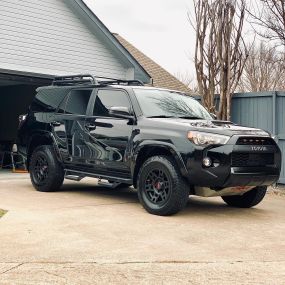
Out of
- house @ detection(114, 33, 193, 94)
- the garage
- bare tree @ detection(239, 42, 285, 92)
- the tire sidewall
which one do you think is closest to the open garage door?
the garage

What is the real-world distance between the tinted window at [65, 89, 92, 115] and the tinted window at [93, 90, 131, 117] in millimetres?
289

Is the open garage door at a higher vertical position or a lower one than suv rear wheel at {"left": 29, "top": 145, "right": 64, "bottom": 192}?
higher

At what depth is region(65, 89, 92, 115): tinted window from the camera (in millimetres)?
8719

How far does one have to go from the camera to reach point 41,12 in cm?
1346

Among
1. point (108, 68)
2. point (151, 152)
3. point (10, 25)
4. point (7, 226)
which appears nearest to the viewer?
point (7, 226)

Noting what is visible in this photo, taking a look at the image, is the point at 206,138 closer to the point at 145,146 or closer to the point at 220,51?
the point at 145,146

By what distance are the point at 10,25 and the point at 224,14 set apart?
17.9 feet

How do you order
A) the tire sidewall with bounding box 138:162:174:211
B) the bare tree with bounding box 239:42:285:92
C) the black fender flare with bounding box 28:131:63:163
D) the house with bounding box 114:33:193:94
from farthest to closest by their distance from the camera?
1. the bare tree with bounding box 239:42:285:92
2. the house with bounding box 114:33:193:94
3. the black fender flare with bounding box 28:131:63:163
4. the tire sidewall with bounding box 138:162:174:211

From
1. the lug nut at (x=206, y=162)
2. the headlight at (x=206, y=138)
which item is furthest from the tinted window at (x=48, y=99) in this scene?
the lug nut at (x=206, y=162)

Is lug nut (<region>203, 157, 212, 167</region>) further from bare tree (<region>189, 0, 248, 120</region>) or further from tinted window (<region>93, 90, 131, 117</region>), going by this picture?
bare tree (<region>189, 0, 248, 120</region>)

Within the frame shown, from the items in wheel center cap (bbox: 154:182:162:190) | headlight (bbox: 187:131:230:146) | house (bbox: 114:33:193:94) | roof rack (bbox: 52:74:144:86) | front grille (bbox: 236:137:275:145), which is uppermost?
house (bbox: 114:33:193:94)

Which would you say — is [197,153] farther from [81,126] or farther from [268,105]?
[268,105]

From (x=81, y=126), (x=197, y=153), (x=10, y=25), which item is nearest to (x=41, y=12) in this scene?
(x=10, y=25)

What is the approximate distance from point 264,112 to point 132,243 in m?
6.40
